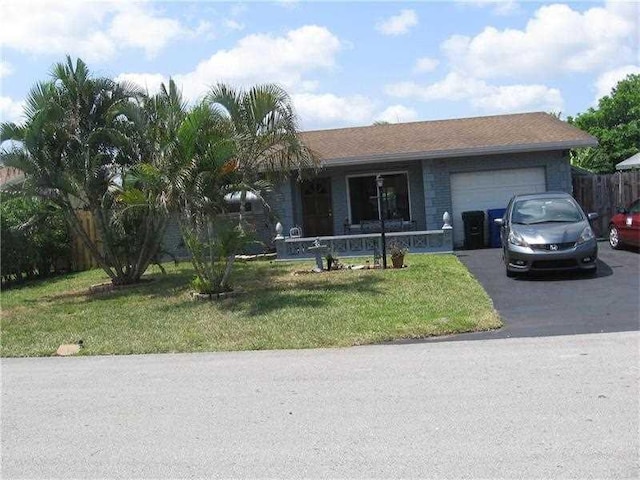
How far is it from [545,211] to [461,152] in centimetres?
532

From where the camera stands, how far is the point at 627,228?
49.2ft

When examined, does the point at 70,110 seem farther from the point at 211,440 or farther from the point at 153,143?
the point at 211,440

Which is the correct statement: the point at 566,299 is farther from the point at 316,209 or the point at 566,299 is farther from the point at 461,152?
the point at 316,209

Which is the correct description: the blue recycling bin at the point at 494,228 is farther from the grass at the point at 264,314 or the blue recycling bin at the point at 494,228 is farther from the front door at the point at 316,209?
the front door at the point at 316,209

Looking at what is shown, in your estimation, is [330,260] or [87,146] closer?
[87,146]

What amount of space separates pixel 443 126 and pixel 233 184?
11.3 m

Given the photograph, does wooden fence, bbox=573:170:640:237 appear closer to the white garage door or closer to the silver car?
the white garage door

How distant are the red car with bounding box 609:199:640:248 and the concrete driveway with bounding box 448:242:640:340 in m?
0.42

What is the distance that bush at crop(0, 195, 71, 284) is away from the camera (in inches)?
630

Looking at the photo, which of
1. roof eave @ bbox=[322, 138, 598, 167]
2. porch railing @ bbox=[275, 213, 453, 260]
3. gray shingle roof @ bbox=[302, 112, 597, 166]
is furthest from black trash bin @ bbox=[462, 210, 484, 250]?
gray shingle roof @ bbox=[302, 112, 597, 166]

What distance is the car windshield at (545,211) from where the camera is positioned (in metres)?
13.1

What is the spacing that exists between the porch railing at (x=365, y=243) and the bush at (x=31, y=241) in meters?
5.56

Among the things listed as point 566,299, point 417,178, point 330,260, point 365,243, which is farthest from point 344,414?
point 417,178

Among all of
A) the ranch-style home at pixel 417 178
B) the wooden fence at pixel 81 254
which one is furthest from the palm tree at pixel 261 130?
the wooden fence at pixel 81 254
